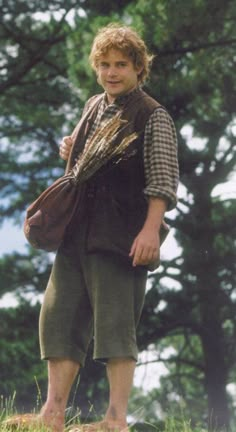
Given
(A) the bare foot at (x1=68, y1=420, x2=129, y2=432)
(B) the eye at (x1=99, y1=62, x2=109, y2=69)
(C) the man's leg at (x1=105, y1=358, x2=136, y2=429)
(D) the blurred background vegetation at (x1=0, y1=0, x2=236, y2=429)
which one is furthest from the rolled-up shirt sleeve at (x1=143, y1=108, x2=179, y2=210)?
(D) the blurred background vegetation at (x1=0, y1=0, x2=236, y2=429)

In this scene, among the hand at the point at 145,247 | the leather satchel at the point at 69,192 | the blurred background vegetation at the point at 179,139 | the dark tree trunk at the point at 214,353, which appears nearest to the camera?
the hand at the point at 145,247

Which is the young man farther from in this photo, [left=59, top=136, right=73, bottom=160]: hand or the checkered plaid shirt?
[left=59, top=136, right=73, bottom=160]: hand

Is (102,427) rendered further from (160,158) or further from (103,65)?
(103,65)

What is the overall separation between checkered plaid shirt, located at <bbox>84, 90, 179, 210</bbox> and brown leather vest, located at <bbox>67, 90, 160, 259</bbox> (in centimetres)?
3

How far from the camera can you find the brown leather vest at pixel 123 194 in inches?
107

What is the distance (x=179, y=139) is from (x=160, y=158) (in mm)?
6957

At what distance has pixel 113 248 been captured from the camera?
269cm

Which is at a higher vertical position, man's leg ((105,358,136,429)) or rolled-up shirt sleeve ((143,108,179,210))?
rolled-up shirt sleeve ((143,108,179,210))

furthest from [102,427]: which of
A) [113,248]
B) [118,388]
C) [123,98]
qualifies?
[123,98]

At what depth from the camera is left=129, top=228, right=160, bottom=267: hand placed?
2596 millimetres

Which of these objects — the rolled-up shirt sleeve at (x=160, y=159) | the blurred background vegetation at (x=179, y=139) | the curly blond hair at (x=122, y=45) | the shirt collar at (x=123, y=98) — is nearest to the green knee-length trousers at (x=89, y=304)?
the rolled-up shirt sleeve at (x=160, y=159)

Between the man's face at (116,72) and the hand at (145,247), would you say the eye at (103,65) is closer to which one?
the man's face at (116,72)

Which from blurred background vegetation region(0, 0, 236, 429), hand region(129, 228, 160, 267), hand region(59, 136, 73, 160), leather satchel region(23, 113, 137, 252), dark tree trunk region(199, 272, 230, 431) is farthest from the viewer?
dark tree trunk region(199, 272, 230, 431)

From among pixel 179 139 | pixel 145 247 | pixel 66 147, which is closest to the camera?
pixel 145 247
